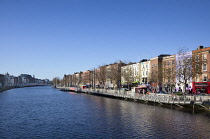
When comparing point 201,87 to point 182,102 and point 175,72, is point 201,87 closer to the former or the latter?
point 175,72

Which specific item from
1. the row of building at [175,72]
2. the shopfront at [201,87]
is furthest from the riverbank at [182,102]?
the shopfront at [201,87]

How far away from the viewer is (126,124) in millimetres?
34375

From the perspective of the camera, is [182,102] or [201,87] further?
[201,87]

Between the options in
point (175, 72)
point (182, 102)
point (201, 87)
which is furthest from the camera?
point (201, 87)

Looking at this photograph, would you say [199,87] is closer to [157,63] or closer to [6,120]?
[157,63]

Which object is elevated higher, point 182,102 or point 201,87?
point 201,87

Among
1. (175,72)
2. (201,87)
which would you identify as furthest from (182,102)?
(201,87)

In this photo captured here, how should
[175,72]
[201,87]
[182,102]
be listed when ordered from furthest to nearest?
[201,87] → [175,72] → [182,102]

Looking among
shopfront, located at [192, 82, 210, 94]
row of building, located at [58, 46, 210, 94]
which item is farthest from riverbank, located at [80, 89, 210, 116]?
shopfront, located at [192, 82, 210, 94]

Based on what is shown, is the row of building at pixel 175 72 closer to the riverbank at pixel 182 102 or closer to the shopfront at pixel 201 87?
the shopfront at pixel 201 87

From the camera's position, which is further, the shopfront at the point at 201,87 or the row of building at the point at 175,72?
the shopfront at the point at 201,87

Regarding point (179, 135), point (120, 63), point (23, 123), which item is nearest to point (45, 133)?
point (23, 123)

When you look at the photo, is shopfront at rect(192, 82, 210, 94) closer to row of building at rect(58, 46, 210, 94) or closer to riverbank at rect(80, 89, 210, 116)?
row of building at rect(58, 46, 210, 94)

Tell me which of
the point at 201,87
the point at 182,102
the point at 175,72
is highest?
the point at 175,72
